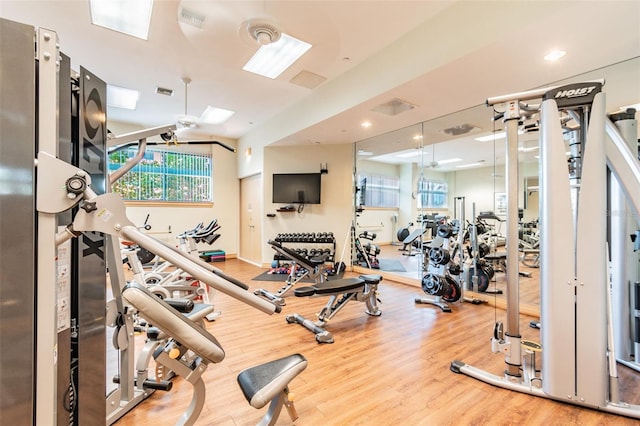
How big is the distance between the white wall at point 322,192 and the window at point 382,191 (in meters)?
1.70

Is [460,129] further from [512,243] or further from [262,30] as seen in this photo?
[262,30]

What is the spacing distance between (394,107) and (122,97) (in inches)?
187

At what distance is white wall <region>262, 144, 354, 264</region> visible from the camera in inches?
241

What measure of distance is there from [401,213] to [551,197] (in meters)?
6.14

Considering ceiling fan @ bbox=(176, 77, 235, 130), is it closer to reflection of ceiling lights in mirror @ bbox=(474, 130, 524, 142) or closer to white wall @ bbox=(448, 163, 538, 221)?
white wall @ bbox=(448, 163, 538, 221)

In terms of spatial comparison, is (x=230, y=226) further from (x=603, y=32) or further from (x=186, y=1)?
(x=603, y=32)

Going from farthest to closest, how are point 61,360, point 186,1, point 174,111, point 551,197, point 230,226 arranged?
point 230,226, point 174,111, point 186,1, point 551,197, point 61,360

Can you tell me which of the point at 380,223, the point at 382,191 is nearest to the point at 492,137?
the point at 382,191

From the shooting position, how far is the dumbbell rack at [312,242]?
5.91 m

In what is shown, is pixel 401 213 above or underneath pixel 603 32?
underneath

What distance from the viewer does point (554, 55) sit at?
2.68 m

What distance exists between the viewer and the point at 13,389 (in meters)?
0.91

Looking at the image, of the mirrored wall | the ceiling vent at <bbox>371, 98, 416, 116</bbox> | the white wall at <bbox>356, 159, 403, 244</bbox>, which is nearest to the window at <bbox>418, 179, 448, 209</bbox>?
the mirrored wall

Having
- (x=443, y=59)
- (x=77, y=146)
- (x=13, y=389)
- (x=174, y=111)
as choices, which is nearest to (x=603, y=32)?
(x=443, y=59)
